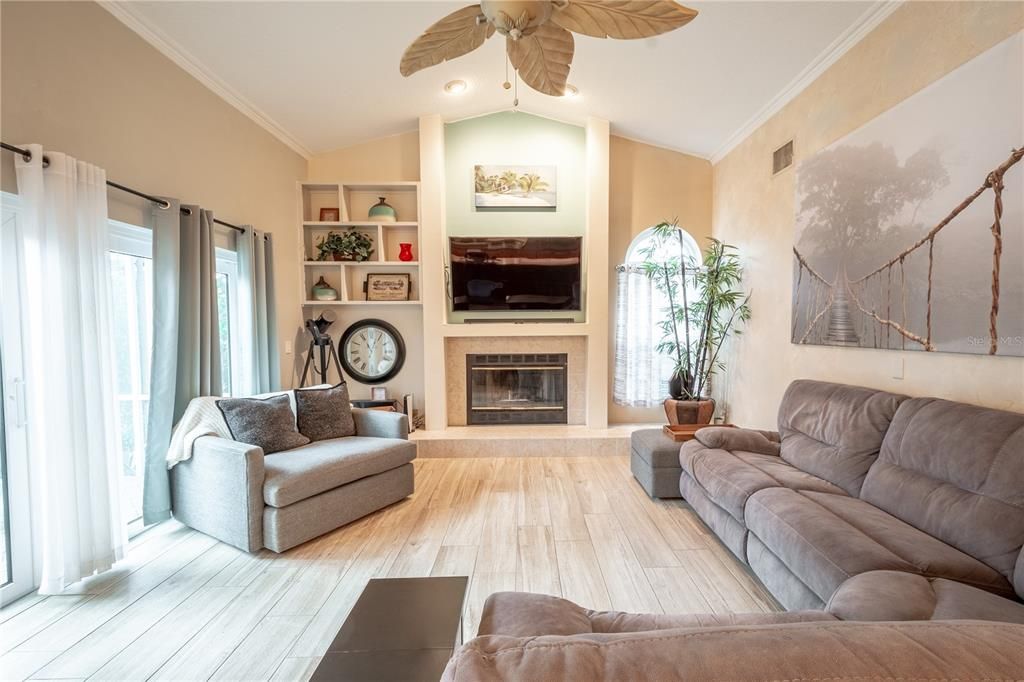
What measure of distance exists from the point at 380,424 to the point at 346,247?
81.8 inches

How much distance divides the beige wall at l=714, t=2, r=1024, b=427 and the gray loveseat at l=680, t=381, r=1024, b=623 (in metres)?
0.20

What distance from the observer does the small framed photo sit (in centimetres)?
467

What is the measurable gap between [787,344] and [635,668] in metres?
3.52

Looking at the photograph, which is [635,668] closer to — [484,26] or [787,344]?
[484,26]

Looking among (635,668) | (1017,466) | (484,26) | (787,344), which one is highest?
(484,26)

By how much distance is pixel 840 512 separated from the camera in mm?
1938

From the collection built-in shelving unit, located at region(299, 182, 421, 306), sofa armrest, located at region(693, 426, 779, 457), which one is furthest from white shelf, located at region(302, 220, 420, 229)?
sofa armrest, located at region(693, 426, 779, 457)

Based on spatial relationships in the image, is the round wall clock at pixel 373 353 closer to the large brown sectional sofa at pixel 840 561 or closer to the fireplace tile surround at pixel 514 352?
the fireplace tile surround at pixel 514 352

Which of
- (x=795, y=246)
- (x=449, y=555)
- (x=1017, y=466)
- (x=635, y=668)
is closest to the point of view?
(x=635, y=668)

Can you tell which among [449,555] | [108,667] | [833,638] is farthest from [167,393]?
[833,638]

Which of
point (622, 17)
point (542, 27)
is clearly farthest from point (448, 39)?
point (622, 17)

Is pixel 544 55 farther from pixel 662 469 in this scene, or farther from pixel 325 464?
pixel 662 469

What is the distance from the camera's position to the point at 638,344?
4.75 meters

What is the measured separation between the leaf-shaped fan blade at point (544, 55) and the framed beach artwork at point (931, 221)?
71.4 inches
